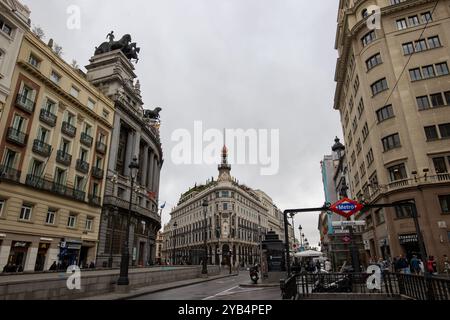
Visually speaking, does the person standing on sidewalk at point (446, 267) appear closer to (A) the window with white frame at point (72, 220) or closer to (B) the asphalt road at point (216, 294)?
(B) the asphalt road at point (216, 294)

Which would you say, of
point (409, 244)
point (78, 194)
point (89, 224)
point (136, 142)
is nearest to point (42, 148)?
point (78, 194)

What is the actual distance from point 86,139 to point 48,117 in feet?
17.0

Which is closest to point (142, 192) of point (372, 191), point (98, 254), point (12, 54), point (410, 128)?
point (98, 254)

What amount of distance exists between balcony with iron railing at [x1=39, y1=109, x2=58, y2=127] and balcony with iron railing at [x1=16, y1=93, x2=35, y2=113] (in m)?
1.01

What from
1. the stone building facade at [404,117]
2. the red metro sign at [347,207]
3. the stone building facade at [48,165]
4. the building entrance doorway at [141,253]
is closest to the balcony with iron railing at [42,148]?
the stone building facade at [48,165]

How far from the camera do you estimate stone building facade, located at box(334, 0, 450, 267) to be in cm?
2328

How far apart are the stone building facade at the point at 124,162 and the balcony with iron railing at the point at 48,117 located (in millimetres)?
9402

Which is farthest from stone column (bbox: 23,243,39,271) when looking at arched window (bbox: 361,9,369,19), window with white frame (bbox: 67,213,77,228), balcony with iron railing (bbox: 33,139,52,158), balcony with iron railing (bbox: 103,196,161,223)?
arched window (bbox: 361,9,369,19)

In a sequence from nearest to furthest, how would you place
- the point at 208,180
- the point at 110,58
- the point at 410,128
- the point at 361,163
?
the point at 410,128 < the point at 361,163 < the point at 110,58 < the point at 208,180

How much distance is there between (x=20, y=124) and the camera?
926 inches

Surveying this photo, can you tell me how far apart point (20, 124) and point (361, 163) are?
37.4 m

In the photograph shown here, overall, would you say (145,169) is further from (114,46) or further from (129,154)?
(114,46)

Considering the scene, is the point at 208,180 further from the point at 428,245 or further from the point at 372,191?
the point at 428,245

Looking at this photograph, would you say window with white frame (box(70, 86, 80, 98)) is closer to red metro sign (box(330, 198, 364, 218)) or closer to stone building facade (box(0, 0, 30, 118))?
stone building facade (box(0, 0, 30, 118))
